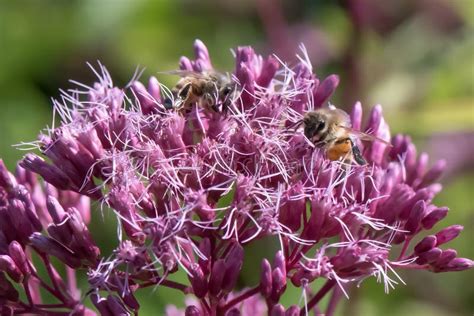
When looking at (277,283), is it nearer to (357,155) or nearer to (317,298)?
(317,298)

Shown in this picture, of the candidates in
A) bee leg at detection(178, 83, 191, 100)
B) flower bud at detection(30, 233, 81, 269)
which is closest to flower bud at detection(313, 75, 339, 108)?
bee leg at detection(178, 83, 191, 100)

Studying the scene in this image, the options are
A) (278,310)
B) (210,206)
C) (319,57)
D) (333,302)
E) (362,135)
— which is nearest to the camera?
(278,310)

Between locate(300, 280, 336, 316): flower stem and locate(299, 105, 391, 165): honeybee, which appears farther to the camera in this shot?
locate(299, 105, 391, 165): honeybee

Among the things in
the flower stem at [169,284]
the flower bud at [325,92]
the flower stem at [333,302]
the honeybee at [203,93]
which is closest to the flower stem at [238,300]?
the flower stem at [169,284]

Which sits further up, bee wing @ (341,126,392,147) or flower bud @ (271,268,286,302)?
bee wing @ (341,126,392,147)

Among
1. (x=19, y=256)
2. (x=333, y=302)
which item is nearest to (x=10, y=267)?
(x=19, y=256)

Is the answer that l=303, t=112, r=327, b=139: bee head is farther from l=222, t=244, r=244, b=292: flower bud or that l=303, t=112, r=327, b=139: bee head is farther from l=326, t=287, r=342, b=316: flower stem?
l=326, t=287, r=342, b=316: flower stem
